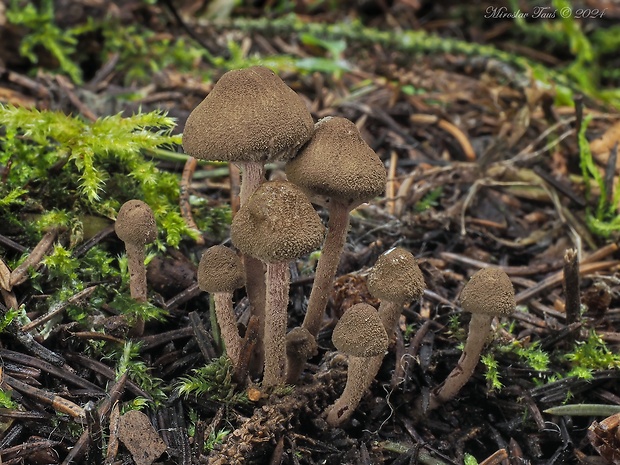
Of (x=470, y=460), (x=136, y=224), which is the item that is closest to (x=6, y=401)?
(x=136, y=224)

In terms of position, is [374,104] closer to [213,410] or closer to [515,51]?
[515,51]

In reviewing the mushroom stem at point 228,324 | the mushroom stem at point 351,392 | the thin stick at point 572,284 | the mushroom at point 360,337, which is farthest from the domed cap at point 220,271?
the thin stick at point 572,284

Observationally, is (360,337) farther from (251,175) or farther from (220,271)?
(251,175)

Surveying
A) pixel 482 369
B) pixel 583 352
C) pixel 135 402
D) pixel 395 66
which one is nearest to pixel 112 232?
pixel 135 402

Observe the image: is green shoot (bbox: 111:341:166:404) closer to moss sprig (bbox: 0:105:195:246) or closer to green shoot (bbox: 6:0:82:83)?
moss sprig (bbox: 0:105:195:246)

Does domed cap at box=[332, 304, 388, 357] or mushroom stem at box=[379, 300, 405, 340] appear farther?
mushroom stem at box=[379, 300, 405, 340]

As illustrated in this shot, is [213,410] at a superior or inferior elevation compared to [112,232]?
inferior

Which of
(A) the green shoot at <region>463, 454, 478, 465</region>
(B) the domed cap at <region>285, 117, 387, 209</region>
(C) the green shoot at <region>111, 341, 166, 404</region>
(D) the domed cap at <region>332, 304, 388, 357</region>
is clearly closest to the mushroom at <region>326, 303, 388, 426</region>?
(D) the domed cap at <region>332, 304, 388, 357</region>
